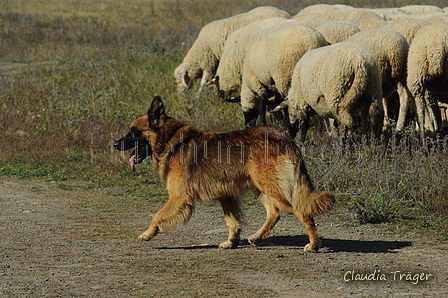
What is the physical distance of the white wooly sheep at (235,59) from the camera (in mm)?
15414

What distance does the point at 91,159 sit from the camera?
39.1 ft

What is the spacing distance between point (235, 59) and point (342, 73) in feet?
18.2

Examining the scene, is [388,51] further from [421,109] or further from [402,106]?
[402,106]

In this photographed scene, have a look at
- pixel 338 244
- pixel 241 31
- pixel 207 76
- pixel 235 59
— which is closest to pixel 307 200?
pixel 338 244

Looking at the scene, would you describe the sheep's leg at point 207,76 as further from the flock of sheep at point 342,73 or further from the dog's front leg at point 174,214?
the dog's front leg at point 174,214

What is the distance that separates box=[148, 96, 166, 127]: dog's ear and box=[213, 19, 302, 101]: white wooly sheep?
869 centimetres

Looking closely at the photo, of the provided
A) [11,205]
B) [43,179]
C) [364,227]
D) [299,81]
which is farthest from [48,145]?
[364,227]

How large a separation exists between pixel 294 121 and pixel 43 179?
15.7ft

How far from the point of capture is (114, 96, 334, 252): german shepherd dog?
6148 millimetres

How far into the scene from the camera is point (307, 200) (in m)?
6.12

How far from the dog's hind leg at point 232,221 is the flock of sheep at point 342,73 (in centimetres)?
478

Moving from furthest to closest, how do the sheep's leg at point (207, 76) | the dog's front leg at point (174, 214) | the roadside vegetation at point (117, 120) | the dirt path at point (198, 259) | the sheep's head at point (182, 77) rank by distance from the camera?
the sheep's leg at point (207, 76) < the sheep's head at point (182, 77) < the roadside vegetation at point (117, 120) < the dog's front leg at point (174, 214) < the dirt path at point (198, 259)

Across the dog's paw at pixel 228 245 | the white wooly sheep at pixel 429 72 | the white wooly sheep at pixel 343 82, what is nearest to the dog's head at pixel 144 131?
the dog's paw at pixel 228 245

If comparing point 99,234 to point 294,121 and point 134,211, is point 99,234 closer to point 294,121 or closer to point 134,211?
point 134,211
